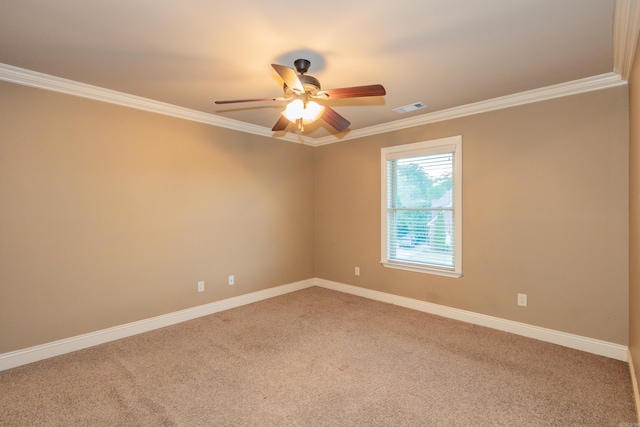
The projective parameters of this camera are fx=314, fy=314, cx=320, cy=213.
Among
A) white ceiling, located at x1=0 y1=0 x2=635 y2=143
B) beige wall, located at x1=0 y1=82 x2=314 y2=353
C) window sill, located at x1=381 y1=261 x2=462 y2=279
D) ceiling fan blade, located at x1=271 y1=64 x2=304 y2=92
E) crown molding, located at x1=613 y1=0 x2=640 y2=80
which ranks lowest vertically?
window sill, located at x1=381 y1=261 x2=462 y2=279

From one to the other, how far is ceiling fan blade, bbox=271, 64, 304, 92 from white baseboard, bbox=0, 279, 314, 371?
2.96 m

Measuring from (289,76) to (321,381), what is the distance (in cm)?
227

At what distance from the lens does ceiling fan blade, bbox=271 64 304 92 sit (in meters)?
2.02

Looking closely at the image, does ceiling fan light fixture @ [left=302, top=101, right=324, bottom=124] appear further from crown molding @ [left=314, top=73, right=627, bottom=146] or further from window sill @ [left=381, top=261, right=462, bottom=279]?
window sill @ [left=381, top=261, right=462, bottom=279]

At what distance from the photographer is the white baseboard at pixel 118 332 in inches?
107

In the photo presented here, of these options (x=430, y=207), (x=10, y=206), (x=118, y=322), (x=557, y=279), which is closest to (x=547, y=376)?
(x=557, y=279)

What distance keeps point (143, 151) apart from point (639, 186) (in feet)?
14.0

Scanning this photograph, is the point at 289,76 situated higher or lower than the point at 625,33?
lower

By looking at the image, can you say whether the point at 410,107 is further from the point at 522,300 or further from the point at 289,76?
the point at 522,300

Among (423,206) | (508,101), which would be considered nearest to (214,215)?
Result: (423,206)

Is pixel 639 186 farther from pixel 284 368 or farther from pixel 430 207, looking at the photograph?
pixel 284 368

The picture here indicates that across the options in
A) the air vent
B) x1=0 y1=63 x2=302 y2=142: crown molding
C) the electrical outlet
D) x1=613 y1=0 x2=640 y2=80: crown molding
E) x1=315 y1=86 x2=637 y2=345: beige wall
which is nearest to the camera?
x1=613 y1=0 x2=640 y2=80: crown molding

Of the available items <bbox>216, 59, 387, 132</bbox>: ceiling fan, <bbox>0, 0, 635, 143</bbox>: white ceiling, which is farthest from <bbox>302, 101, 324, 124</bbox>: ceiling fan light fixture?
<bbox>0, 0, 635, 143</bbox>: white ceiling

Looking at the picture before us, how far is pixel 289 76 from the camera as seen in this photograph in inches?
83.6
